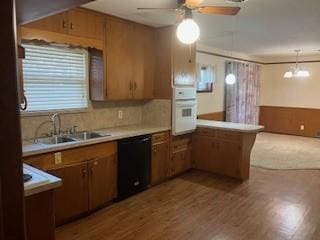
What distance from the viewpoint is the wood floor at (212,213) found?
108 inches

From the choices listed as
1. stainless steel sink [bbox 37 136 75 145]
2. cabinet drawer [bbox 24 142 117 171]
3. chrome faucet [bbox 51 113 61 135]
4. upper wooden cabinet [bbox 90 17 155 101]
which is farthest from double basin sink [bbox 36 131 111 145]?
upper wooden cabinet [bbox 90 17 155 101]

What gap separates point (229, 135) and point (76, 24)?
9.24ft

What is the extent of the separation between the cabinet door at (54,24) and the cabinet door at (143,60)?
3.67 feet

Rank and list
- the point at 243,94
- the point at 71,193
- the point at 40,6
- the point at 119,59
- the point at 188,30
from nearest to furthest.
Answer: the point at 40,6 < the point at 188,30 < the point at 71,193 < the point at 119,59 < the point at 243,94

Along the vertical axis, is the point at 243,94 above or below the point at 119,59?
below

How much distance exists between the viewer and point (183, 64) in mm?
4324

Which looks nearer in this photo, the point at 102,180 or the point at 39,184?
the point at 39,184

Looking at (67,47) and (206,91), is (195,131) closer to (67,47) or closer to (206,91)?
(206,91)

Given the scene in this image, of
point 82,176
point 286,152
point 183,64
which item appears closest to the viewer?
point 82,176

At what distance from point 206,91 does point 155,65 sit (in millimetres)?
2275

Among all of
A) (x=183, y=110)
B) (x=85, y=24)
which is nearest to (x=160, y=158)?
(x=183, y=110)

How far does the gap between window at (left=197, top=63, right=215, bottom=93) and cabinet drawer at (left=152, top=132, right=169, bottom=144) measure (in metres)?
2.18

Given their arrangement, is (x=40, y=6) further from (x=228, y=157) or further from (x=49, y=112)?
(x=228, y=157)

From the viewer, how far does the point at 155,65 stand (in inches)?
169
